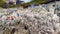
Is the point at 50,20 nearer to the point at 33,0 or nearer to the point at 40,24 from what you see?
the point at 40,24

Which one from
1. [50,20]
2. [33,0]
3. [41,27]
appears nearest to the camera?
[41,27]

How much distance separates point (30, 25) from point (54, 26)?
0.44 m

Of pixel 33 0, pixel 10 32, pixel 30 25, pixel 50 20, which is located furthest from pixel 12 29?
pixel 33 0

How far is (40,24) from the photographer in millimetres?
3924

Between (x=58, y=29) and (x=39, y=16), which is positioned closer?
(x=58, y=29)

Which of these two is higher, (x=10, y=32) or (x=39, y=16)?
(x=39, y=16)

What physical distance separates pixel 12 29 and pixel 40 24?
626 mm

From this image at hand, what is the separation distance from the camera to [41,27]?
3.85 m

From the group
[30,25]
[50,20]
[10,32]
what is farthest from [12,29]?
[50,20]

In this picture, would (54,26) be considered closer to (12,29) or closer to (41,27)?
(41,27)

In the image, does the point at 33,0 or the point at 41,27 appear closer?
the point at 41,27

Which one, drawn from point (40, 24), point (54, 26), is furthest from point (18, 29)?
point (54, 26)

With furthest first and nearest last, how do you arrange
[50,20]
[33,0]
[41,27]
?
[33,0], [50,20], [41,27]

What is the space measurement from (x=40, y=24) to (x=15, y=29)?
50 centimetres
